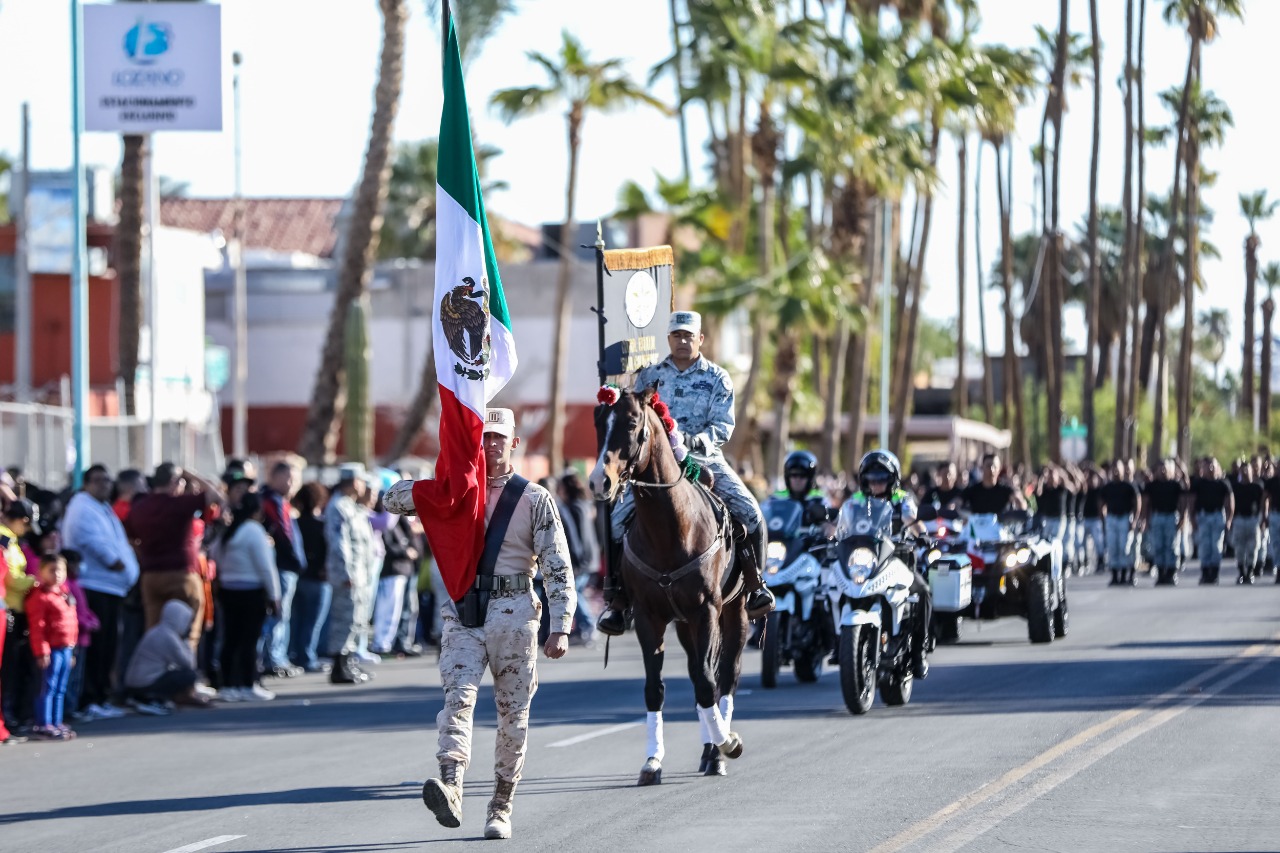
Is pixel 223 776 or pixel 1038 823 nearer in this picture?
pixel 1038 823

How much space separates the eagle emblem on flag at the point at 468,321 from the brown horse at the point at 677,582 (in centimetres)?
139

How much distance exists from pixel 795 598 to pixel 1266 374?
66798 mm

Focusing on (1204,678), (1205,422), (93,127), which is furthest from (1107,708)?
(1205,422)

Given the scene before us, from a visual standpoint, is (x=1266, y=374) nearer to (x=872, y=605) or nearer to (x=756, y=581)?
(x=872, y=605)

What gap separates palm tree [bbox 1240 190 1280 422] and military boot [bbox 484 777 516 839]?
240 feet

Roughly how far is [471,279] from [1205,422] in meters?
79.4

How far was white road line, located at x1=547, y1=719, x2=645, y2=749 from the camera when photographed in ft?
45.4

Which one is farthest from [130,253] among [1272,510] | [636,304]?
[1272,510]

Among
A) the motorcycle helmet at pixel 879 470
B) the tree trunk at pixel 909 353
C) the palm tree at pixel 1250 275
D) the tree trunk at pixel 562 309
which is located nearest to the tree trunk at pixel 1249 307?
the palm tree at pixel 1250 275

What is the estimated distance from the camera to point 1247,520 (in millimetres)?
31984

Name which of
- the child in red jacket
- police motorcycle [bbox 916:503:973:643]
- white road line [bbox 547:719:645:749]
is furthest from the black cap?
police motorcycle [bbox 916:503:973:643]

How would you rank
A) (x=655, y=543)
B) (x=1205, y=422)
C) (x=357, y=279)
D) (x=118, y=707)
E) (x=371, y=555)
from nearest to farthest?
(x=655, y=543) < (x=118, y=707) < (x=371, y=555) < (x=357, y=279) < (x=1205, y=422)

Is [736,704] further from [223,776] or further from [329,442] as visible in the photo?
[329,442]

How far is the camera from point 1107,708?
14.6m
